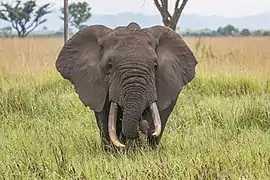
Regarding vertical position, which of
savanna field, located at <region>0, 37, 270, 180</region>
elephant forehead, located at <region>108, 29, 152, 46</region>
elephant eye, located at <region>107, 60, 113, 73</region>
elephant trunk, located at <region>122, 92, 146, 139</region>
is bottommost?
savanna field, located at <region>0, 37, 270, 180</region>

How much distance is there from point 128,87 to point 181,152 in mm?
800

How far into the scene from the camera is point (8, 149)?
16.6 feet

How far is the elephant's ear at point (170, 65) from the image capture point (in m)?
4.90

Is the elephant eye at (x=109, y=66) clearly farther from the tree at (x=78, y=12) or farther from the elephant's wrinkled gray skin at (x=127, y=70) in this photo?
the tree at (x=78, y=12)

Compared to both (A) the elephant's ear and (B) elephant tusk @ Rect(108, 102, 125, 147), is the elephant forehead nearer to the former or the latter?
(A) the elephant's ear

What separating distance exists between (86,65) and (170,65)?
2.13ft

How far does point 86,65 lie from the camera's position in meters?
5.09

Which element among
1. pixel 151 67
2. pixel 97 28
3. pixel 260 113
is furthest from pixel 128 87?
pixel 260 113

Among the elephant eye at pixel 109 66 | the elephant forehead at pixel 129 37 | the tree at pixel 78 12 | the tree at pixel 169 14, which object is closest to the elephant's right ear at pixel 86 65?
the elephant eye at pixel 109 66

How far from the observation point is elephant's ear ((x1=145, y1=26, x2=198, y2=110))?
4902mm

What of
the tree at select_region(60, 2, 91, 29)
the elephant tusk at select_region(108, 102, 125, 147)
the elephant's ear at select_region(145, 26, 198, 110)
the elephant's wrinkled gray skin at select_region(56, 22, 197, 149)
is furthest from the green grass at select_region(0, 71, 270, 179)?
the tree at select_region(60, 2, 91, 29)

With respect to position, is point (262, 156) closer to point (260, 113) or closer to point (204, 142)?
point (204, 142)

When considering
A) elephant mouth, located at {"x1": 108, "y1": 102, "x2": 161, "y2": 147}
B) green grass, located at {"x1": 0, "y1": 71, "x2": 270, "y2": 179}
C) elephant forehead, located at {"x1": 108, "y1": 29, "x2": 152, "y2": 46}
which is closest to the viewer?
green grass, located at {"x1": 0, "y1": 71, "x2": 270, "y2": 179}

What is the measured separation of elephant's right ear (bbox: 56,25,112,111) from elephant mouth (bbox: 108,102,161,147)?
0.66 ft
